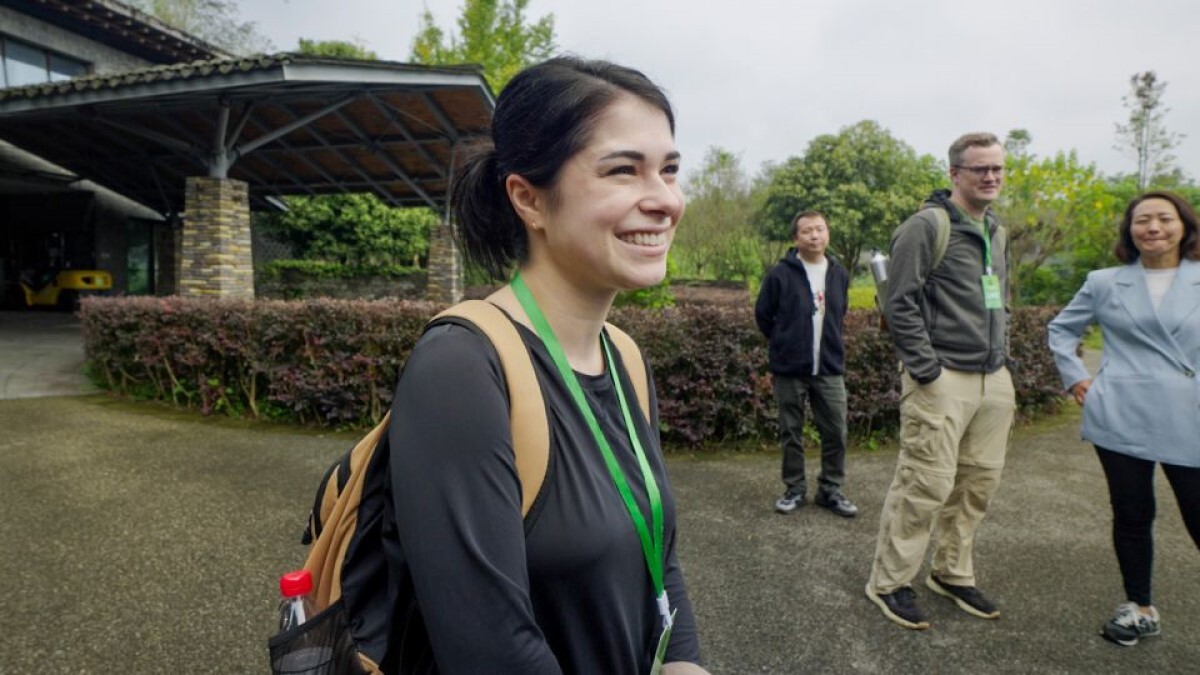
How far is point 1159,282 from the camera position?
3141 mm

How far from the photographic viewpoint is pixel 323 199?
65.6ft

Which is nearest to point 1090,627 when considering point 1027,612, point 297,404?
point 1027,612

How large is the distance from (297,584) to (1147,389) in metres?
3.51

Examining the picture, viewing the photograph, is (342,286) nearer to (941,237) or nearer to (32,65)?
(32,65)

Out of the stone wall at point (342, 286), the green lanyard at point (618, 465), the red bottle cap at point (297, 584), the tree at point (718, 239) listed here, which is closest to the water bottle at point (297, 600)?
the red bottle cap at point (297, 584)

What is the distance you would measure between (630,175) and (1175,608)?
408 cm

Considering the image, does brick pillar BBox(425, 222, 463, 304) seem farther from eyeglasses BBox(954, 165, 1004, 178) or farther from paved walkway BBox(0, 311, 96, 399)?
eyeglasses BBox(954, 165, 1004, 178)

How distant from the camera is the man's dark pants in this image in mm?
4812

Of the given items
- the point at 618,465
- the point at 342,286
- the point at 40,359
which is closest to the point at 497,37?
the point at 342,286

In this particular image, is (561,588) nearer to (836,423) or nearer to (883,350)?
(836,423)

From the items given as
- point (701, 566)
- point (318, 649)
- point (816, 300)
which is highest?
point (816, 300)

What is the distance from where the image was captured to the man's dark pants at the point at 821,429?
15.8ft

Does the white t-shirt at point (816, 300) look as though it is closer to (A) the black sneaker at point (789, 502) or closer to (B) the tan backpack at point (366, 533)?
(A) the black sneaker at point (789, 502)

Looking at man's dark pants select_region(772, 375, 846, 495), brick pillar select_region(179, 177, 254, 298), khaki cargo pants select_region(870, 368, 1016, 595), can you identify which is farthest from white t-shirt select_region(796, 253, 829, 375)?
brick pillar select_region(179, 177, 254, 298)
